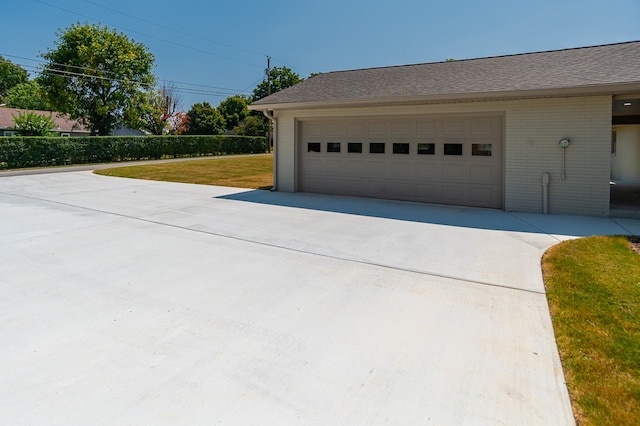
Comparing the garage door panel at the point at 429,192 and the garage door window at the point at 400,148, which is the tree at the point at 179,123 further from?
the garage door panel at the point at 429,192

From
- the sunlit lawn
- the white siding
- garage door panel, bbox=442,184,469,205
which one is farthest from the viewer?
the sunlit lawn

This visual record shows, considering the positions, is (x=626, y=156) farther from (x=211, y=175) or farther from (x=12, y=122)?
(x=12, y=122)

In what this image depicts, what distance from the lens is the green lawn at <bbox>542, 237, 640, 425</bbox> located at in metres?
2.18

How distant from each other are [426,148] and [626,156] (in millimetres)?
8980

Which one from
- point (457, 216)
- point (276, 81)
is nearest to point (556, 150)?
point (457, 216)

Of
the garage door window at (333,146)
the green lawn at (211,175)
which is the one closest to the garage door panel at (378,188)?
the garage door window at (333,146)

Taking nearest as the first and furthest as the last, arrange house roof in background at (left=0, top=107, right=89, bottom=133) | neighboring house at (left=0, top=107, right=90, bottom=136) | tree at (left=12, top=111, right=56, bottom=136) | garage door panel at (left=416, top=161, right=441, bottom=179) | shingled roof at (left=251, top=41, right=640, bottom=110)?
shingled roof at (left=251, top=41, right=640, bottom=110)
garage door panel at (left=416, top=161, right=441, bottom=179)
tree at (left=12, top=111, right=56, bottom=136)
neighboring house at (left=0, top=107, right=90, bottom=136)
house roof in background at (left=0, top=107, right=89, bottom=133)

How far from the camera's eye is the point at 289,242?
5.79m

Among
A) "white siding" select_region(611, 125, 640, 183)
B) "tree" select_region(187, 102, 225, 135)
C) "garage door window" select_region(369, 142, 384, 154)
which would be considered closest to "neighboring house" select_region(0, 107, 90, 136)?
"tree" select_region(187, 102, 225, 135)

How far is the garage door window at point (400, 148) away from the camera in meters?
9.70

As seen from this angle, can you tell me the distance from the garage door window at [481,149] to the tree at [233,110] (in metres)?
38.5

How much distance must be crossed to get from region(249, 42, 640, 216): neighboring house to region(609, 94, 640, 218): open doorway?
0.34 ft

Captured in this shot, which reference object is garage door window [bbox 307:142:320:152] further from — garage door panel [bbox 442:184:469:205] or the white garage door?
garage door panel [bbox 442:184:469:205]

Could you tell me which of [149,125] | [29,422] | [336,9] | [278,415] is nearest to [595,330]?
[278,415]
